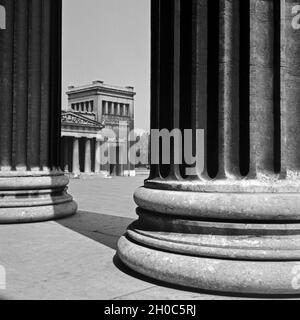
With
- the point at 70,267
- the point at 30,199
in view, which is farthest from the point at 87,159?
the point at 70,267

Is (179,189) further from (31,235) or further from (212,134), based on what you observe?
(31,235)

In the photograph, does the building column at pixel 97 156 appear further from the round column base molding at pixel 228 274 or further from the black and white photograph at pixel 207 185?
the round column base molding at pixel 228 274

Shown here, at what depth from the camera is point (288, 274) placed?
13.4 ft

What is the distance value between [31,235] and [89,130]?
59.6m

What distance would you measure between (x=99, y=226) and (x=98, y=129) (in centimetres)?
5989

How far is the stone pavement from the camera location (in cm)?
428

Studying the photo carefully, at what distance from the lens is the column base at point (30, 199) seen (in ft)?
30.4

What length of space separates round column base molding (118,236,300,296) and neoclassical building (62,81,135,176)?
56193 mm

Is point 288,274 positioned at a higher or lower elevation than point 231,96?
lower

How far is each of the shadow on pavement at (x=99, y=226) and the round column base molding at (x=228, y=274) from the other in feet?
7.08

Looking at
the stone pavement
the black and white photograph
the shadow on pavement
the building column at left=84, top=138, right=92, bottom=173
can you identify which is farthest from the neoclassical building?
the black and white photograph

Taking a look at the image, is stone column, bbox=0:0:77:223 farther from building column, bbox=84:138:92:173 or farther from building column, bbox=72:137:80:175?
building column, bbox=84:138:92:173
